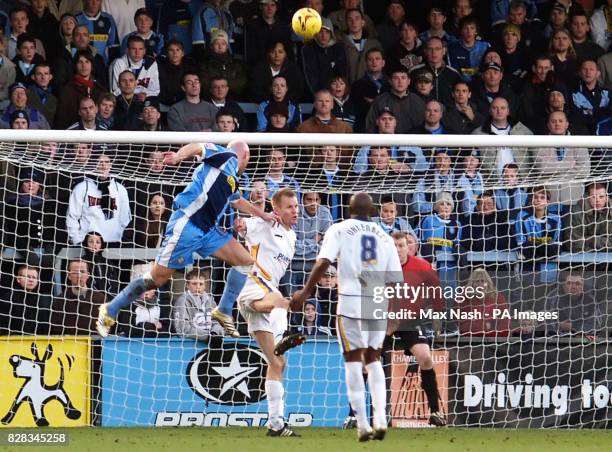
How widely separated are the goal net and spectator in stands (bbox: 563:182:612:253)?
0.02 metres

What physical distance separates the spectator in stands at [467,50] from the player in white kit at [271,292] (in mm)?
5222

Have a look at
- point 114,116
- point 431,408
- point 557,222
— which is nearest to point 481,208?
point 557,222

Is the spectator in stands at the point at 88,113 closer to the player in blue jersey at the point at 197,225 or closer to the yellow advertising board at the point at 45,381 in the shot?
the yellow advertising board at the point at 45,381

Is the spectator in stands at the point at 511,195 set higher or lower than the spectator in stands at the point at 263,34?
lower

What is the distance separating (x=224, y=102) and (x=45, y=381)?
4275 mm

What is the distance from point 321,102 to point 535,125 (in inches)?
114

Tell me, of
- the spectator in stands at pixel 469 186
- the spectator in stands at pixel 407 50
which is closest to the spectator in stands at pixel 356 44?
the spectator in stands at pixel 407 50

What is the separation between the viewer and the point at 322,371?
12.8m

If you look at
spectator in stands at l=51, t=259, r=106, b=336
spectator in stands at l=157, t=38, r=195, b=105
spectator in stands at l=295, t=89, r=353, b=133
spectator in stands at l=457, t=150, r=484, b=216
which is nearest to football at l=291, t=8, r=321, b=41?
spectator in stands at l=295, t=89, r=353, b=133

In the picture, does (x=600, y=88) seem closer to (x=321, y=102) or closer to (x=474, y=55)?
(x=474, y=55)

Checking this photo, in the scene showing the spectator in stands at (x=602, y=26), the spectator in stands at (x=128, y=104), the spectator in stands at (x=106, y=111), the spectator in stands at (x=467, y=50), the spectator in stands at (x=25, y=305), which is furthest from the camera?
the spectator in stands at (x=602, y=26)

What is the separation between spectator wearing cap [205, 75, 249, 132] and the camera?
48.7 feet

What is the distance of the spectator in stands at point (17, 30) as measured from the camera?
49.6 feet

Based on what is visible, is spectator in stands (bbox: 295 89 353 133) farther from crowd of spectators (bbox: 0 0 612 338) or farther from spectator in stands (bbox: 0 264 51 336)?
spectator in stands (bbox: 0 264 51 336)
